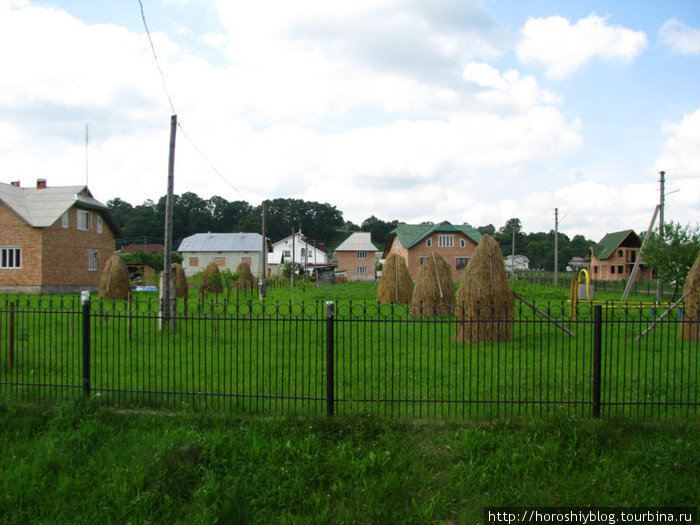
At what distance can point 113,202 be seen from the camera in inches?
3632

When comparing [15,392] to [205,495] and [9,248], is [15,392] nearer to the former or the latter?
[205,495]

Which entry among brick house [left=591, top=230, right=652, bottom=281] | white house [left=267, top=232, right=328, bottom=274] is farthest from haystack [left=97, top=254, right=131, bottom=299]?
brick house [left=591, top=230, right=652, bottom=281]

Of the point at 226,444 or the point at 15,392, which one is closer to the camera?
the point at 226,444

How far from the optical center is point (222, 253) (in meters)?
58.0

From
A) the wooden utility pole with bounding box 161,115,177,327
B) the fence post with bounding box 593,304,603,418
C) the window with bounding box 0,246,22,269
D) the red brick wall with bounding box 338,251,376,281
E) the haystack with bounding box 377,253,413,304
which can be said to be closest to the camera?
the fence post with bounding box 593,304,603,418

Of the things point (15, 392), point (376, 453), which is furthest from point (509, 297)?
point (15, 392)

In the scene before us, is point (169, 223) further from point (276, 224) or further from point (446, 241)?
point (276, 224)

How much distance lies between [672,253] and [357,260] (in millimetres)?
35006

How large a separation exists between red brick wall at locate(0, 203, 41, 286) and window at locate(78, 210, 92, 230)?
11.3ft

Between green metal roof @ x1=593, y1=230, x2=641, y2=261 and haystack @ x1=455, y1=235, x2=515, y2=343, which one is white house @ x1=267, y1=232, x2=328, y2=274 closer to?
green metal roof @ x1=593, y1=230, x2=641, y2=261

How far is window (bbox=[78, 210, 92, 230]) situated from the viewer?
29938 millimetres

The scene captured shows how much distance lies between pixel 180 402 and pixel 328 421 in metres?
2.09

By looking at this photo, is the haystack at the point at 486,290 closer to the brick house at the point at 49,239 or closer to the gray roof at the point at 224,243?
the brick house at the point at 49,239

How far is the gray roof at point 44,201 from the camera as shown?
1057 inches
